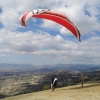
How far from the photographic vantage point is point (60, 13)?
34.7 metres

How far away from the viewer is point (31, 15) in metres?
31.6

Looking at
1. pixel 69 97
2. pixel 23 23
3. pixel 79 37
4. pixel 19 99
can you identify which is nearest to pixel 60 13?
pixel 79 37

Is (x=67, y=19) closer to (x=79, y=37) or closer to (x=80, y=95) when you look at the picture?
(x=79, y=37)

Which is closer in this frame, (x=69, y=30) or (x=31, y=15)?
(x=31, y=15)

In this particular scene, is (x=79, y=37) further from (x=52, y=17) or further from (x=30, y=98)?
(x=30, y=98)

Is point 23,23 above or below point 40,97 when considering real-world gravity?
above

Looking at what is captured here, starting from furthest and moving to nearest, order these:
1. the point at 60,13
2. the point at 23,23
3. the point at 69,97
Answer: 1. the point at 60,13
2. the point at 69,97
3. the point at 23,23

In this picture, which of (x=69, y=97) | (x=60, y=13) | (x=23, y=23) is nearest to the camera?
(x=23, y=23)

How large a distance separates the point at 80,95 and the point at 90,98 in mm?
2232

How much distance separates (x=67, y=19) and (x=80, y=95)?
13.2m

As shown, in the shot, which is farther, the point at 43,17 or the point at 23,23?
the point at 43,17

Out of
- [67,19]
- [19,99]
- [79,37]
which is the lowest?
[19,99]

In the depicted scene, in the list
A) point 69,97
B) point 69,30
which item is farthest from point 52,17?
point 69,97

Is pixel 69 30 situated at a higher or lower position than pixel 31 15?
lower
